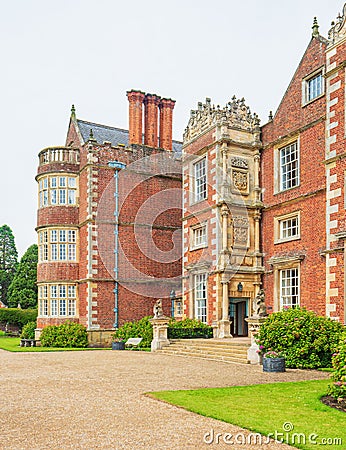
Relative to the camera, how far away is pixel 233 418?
7.93 meters

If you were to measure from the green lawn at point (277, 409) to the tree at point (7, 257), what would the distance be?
5391cm

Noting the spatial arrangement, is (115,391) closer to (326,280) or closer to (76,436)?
(76,436)

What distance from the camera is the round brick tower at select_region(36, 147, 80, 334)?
27.5 m

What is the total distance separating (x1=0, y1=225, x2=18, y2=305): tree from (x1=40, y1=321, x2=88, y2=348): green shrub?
36.5 m

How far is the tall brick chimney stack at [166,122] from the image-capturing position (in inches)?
1201

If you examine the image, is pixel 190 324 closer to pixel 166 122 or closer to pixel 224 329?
pixel 224 329

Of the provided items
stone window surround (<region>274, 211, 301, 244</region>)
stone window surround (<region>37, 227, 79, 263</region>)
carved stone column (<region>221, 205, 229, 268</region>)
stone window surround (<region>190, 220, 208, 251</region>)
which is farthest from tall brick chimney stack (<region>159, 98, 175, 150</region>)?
stone window surround (<region>274, 211, 301, 244</region>)

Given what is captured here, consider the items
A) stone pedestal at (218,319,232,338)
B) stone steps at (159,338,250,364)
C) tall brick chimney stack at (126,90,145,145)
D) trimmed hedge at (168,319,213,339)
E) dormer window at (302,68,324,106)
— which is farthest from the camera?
tall brick chimney stack at (126,90,145,145)

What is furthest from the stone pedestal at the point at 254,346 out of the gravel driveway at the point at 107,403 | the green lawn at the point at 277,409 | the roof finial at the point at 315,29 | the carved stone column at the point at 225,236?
the roof finial at the point at 315,29

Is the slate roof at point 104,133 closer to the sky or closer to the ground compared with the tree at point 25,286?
closer to the sky

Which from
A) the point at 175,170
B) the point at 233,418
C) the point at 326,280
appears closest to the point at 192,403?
the point at 233,418

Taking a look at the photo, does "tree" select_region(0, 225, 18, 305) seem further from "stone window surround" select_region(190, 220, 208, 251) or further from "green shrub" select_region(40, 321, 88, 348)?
"stone window surround" select_region(190, 220, 208, 251)

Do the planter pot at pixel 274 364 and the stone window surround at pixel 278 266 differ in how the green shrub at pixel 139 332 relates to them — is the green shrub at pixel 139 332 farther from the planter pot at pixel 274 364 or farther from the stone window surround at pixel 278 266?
the planter pot at pixel 274 364

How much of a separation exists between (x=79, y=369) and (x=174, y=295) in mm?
14661
